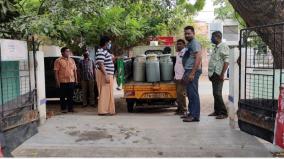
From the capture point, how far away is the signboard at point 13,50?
623 cm

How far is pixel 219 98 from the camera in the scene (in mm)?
8758

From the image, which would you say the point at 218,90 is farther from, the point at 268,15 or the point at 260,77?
the point at 268,15

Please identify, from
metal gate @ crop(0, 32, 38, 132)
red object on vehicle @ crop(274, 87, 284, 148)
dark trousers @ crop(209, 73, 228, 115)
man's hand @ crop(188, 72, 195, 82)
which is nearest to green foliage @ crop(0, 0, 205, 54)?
metal gate @ crop(0, 32, 38, 132)

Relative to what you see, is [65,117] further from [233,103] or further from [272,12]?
[272,12]

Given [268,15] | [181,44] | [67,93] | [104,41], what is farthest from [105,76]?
[268,15]

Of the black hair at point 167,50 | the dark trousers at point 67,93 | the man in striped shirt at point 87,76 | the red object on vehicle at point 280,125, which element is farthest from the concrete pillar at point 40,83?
the black hair at point 167,50

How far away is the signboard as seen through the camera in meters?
6.23

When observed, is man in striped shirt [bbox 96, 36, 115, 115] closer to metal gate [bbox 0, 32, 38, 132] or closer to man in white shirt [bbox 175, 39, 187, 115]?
man in white shirt [bbox 175, 39, 187, 115]

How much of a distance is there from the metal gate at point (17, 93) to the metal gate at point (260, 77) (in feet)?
11.8

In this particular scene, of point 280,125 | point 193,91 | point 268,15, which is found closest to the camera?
point 280,125

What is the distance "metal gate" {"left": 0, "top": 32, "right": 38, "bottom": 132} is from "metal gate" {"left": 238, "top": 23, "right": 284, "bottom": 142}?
11.8 feet

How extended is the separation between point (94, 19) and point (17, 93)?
6.40 m

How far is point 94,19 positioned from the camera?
43.5ft

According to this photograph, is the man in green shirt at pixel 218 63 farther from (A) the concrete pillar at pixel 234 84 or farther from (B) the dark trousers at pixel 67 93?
(B) the dark trousers at pixel 67 93
